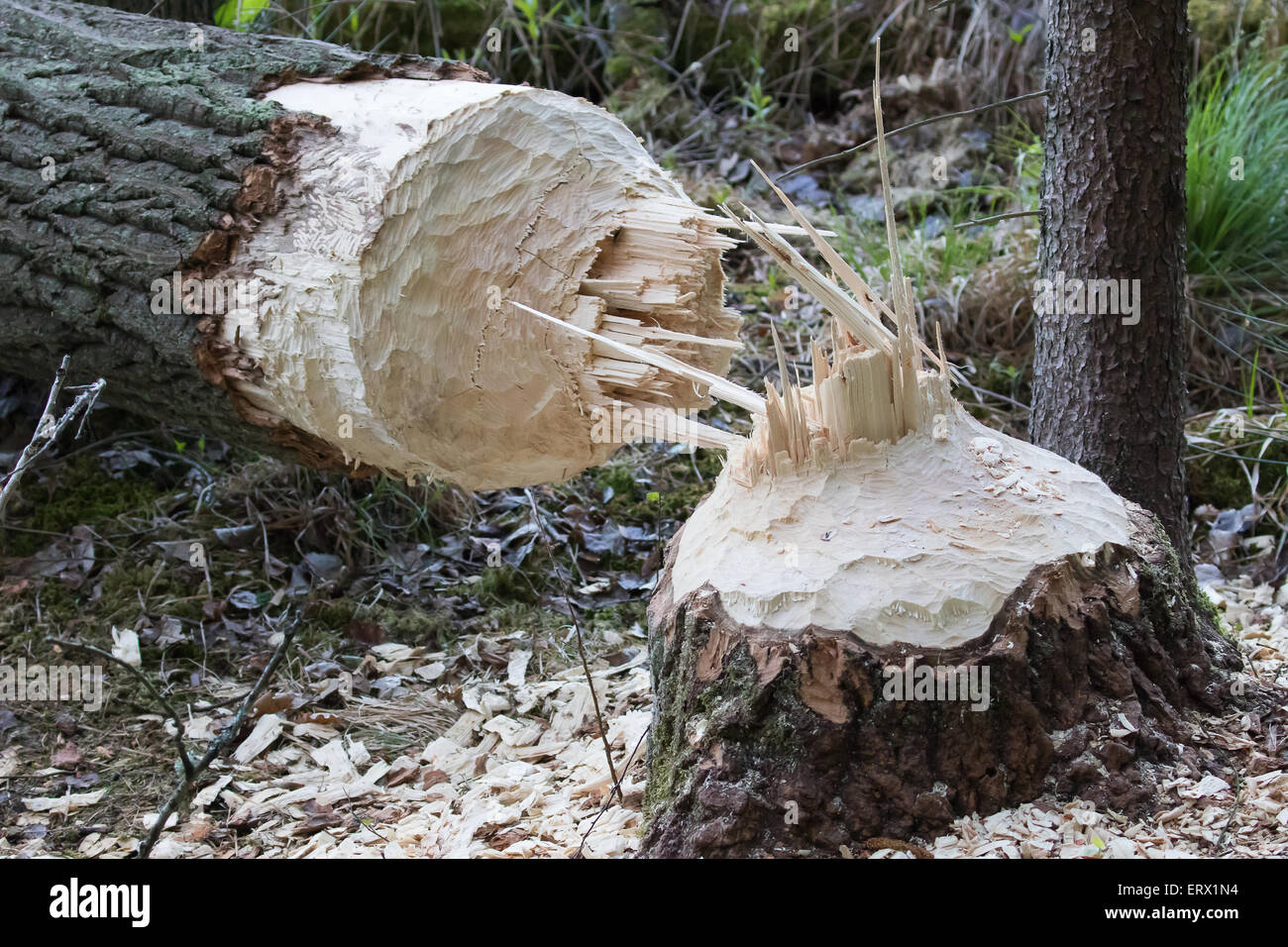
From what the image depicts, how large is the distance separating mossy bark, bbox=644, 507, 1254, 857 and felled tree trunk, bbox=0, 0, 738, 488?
60 cm

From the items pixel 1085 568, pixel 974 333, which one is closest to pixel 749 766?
pixel 1085 568

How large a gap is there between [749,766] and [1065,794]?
50cm

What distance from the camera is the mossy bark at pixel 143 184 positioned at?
242 cm

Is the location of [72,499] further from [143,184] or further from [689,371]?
[689,371]

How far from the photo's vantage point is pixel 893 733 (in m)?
1.75

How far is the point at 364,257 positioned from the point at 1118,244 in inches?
65.1

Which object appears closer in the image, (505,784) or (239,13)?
(505,784)

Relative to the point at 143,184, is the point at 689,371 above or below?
below

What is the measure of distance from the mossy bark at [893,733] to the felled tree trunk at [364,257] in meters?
0.60

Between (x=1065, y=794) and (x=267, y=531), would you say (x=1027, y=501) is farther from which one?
(x=267, y=531)

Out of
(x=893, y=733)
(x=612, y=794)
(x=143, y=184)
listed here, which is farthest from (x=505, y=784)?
(x=143, y=184)

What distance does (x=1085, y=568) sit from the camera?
6.16 feet

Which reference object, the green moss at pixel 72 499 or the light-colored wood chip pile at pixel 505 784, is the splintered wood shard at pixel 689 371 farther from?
the green moss at pixel 72 499

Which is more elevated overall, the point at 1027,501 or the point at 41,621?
the point at 1027,501
